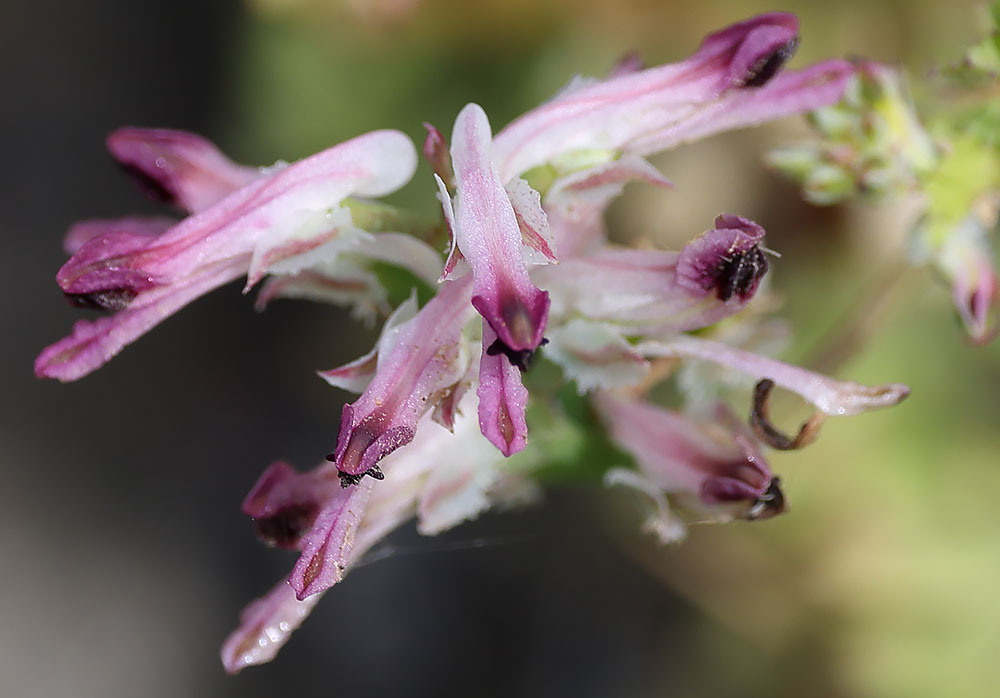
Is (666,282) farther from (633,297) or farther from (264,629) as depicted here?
(264,629)

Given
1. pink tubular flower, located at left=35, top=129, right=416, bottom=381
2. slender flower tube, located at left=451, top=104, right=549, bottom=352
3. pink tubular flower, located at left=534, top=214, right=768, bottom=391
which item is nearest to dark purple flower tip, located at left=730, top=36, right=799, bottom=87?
pink tubular flower, located at left=534, top=214, right=768, bottom=391

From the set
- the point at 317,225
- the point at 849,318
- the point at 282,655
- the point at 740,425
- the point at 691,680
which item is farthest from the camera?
the point at 282,655

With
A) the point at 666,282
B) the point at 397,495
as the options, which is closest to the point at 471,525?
the point at 397,495

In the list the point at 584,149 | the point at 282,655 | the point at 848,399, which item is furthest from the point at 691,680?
the point at 584,149

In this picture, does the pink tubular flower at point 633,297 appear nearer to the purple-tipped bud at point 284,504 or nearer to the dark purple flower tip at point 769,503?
the dark purple flower tip at point 769,503

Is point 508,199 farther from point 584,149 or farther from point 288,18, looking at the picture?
point 288,18

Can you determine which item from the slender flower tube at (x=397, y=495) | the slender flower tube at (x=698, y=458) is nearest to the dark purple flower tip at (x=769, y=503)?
the slender flower tube at (x=698, y=458)
